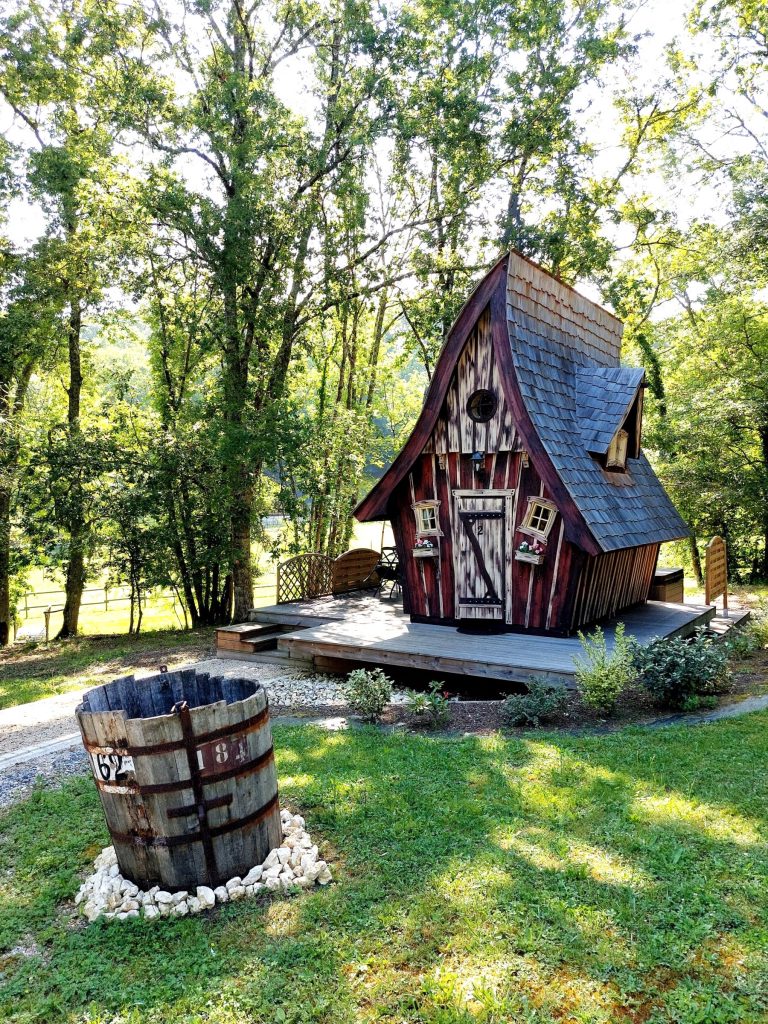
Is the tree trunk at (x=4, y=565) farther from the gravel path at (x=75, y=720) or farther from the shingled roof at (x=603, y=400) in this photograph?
the shingled roof at (x=603, y=400)

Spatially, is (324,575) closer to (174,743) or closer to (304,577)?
(304,577)

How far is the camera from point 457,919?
3.25 metres

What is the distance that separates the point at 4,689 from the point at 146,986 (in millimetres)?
8710

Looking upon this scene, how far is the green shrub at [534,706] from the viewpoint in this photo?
21.7 ft

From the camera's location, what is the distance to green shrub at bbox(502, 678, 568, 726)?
661 centimetres

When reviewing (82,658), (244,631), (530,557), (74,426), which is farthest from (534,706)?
(74,426)

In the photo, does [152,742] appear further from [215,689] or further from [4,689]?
[4,689]

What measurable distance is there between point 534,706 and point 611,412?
5303mm

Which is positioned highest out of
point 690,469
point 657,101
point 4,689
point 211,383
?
point 657,101

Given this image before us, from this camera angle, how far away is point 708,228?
57.1ft

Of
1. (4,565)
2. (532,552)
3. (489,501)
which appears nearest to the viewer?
(532,552)

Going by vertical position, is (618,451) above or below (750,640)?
above

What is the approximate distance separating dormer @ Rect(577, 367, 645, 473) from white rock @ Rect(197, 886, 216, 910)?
26.4ft

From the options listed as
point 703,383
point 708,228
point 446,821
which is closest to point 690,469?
point 703,383
